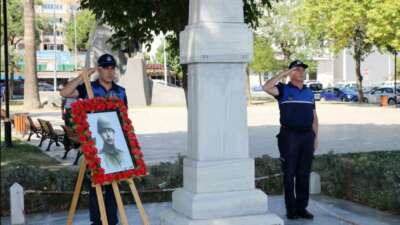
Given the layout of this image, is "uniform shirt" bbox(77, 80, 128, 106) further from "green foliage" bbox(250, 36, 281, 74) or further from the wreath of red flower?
"green foliage" bbox(250, 36, 281, 74)

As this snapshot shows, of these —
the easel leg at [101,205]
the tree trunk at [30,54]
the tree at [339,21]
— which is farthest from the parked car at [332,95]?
the easel leg at [101,205]

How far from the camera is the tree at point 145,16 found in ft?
28.3

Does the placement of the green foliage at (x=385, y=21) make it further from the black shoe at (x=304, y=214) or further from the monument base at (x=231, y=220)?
the monument base at (x=231, y=220)

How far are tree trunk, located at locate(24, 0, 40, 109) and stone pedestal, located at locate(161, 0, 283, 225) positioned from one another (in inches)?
1186

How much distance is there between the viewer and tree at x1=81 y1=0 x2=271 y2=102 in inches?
340

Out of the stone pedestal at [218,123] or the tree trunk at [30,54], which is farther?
the tree trunk at [30,54]

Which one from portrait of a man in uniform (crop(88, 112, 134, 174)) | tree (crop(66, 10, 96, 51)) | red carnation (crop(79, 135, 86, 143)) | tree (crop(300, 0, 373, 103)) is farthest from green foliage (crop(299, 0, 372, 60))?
tree (crop(66, 10, 96, 51))

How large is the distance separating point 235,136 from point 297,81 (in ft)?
4.33

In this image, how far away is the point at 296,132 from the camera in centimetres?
695

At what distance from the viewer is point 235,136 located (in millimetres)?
6020

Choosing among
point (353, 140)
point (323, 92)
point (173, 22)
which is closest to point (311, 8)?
point (323, 92)

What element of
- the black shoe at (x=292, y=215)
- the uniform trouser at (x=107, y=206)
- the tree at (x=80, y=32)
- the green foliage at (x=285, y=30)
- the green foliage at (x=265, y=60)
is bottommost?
the black shoe at (x=292, y=215)

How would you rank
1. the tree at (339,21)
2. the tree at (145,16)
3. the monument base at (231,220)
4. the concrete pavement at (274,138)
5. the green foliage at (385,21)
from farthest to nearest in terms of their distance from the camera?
the tree at (339,21) → the green foliage at (385,21) → the concrete pavement at (274,138) → the tree at (145,16) → the monument base at (231,220)

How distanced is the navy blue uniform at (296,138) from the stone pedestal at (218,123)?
1.03 metres
